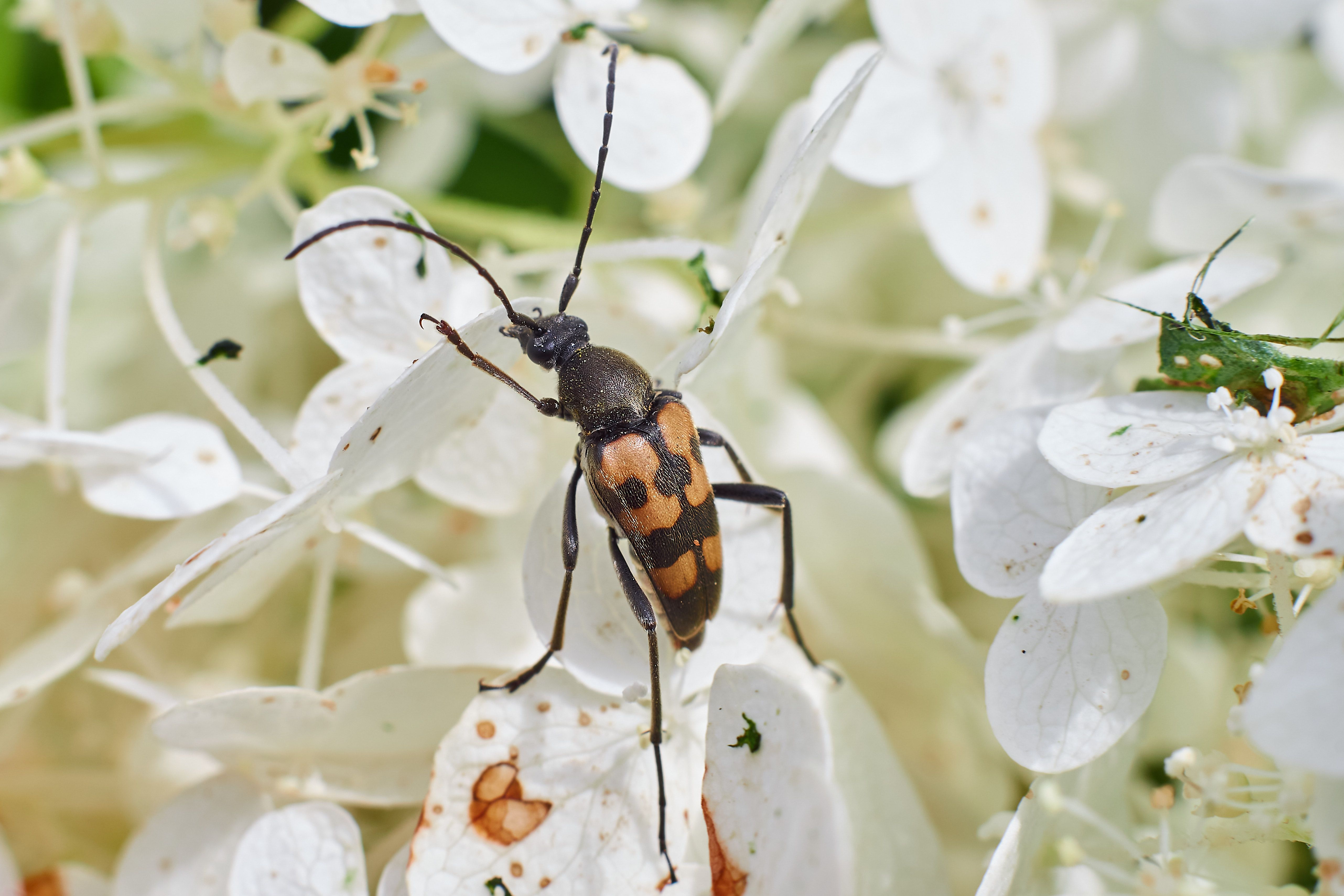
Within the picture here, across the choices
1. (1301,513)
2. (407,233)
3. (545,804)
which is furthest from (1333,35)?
(545,804)

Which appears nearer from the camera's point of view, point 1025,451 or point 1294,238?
point 1025,451

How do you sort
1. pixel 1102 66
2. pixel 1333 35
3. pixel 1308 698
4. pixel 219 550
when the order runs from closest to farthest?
pixel 1308 698
pixel 219 550
pixel 1333 35
pixel 1102 66

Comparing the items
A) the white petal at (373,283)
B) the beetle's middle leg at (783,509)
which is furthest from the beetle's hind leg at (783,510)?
the white petal at (373,283)

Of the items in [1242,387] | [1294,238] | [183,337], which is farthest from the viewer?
[1294,238]

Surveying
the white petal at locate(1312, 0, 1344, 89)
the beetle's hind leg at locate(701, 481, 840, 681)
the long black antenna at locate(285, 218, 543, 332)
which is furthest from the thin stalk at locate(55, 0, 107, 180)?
the white petal at locate(1312, 0, 1344, 89)

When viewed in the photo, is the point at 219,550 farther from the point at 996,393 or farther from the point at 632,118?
the point at 996,393

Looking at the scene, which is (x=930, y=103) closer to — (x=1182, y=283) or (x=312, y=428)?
(x=1182, y=283)

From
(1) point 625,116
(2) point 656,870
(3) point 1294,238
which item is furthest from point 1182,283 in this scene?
(2) point 656,870
